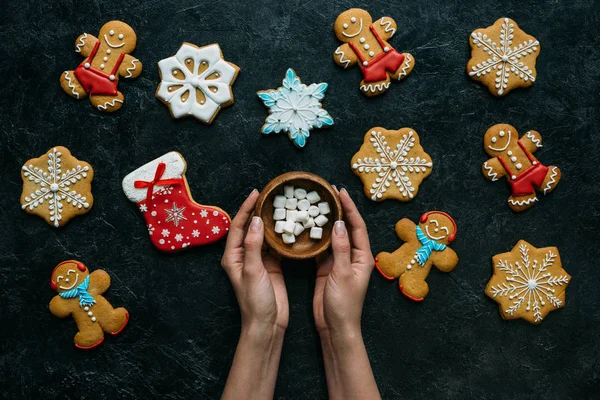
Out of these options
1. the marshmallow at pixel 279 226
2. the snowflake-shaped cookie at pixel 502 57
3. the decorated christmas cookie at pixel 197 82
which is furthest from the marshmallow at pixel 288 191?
the snowflake-shaped cookie at pixel 502 57

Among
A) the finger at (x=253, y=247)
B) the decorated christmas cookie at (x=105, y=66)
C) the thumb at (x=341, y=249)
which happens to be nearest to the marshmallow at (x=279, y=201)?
the finger at (x=253, y=247)

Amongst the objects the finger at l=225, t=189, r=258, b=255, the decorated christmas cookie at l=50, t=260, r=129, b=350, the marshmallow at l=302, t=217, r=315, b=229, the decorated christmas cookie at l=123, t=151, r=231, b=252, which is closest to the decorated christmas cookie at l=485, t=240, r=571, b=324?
the marshmallow at l=302, t=217, r=315, b=229

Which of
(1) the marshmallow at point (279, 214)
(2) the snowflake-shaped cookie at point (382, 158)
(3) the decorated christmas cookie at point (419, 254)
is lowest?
(3) the decorated christmas cookie at point (419, 254)

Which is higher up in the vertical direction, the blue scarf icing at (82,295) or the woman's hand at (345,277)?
the blue scarf icing at (82,295)

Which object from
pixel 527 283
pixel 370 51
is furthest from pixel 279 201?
pixel 527 283

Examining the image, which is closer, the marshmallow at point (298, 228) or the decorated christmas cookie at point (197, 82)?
the marshmallow at point (298, 228)

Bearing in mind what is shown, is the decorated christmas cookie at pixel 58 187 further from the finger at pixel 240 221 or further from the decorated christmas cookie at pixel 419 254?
the decorated christmas cookie at pixel 419 254
